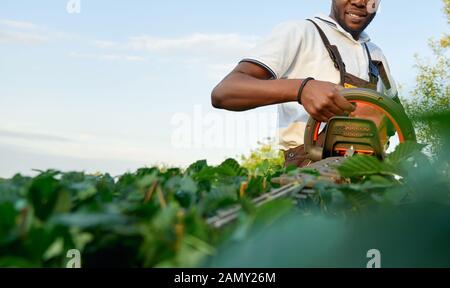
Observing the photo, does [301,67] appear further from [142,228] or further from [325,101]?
[142,228]

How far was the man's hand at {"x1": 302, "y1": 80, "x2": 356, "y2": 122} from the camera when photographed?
2373 mm

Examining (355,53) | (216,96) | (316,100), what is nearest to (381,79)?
(355,53)

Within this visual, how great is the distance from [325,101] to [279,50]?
1207 millimetres

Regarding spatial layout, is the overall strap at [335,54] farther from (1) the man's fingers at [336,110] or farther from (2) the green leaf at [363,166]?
(2) the green leaf at [363,166]

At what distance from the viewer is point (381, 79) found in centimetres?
425

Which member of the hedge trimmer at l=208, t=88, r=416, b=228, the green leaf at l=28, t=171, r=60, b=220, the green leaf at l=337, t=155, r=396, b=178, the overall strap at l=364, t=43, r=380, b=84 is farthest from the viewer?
the overall strap at l=364, t=43, r=380, b=84

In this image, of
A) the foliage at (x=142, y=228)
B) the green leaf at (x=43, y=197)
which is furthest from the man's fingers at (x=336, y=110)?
the green leaf at (x=43, y=197)

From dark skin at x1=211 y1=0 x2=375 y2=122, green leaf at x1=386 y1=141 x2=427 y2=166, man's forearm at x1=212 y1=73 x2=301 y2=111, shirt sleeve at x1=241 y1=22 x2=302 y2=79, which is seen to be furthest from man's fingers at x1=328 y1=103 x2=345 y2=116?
shirt sleeve at x1=241 y1=22 x2=302 y2=79

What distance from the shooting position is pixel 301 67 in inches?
147

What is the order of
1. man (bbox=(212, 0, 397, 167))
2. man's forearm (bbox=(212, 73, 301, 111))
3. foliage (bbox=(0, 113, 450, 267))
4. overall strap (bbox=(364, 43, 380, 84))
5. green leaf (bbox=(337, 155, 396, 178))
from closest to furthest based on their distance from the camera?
foliage (bbox=(0, 113, 450, 267)) → green leaf (bbox=(337, 155, 396, 178)) → man's forearm (bbox=(212, 73, 301, 111)) → man (bbox=(212, 0, 397, 167)) → overall strap (bbox=(364, 43, 380, 84))

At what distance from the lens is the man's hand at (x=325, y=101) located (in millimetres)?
2373

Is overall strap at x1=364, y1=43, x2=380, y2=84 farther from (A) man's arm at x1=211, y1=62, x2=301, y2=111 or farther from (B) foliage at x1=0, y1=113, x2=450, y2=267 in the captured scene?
(B) foliage at x1=0, y1=113, x2=450, y2=267

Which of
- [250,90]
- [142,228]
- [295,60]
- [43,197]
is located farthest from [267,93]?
[142,228]

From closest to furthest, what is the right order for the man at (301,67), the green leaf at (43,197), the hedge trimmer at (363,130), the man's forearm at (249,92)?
1. the green leaf at (43,197)
2. the hedge trimmer at (363,130)
3. the man's forearm at (249,92)
4. the man at (301,67)
